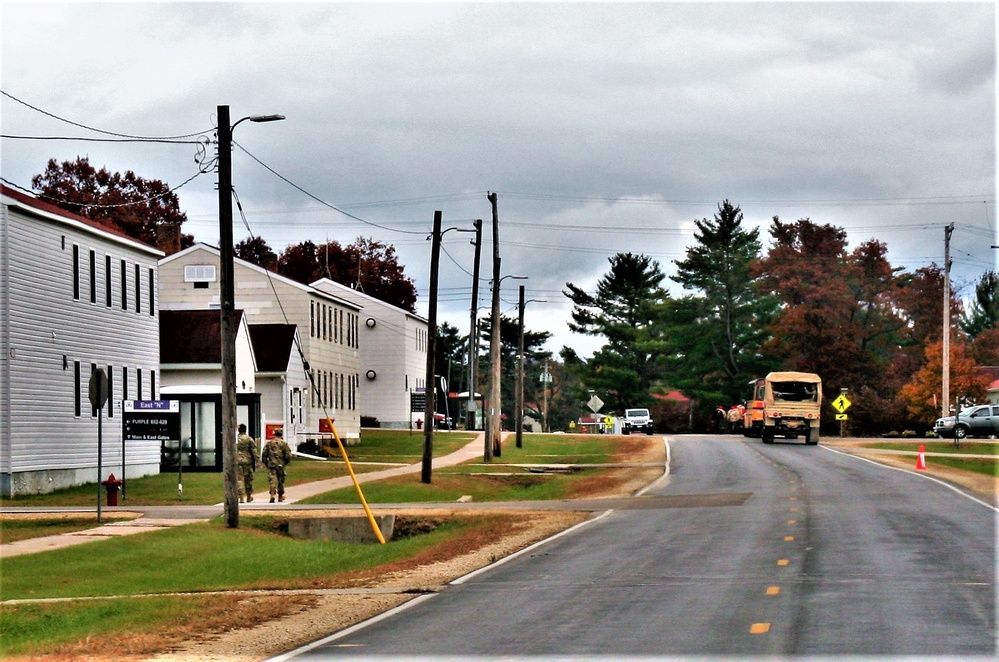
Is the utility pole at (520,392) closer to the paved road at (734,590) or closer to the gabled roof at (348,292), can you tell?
the gabled roof at (348,292)

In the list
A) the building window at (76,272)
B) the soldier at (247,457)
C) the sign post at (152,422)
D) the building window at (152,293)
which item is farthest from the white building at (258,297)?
the soldier at (247,457)

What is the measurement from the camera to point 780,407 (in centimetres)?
6412

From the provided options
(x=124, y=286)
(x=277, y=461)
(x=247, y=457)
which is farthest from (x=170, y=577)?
(x=124, y=286)

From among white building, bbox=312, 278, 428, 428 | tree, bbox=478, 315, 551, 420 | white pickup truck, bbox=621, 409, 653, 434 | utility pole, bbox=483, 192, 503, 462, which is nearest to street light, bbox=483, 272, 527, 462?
utility pole, bbox=483, 192, 503, 462

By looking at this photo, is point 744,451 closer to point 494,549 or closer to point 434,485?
point 434,485

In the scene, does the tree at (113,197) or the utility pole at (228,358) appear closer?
the utility pole at (228,358)

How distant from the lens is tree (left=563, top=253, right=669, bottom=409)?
11562 centimetres

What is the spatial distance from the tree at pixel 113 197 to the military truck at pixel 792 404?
34132mm

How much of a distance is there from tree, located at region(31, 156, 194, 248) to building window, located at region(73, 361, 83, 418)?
123ft

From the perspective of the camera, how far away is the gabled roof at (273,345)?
5900 cm

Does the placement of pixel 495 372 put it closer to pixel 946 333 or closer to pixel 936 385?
pixel 946 333

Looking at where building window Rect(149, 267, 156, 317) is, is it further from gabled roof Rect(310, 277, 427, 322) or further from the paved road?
gabled roof Rect(310, 277, 427, 322)

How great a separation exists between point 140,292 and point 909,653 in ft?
119

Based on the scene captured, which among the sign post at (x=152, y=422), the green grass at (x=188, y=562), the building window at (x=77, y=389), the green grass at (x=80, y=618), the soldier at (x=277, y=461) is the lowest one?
the green grass at (x=188, y=562)
